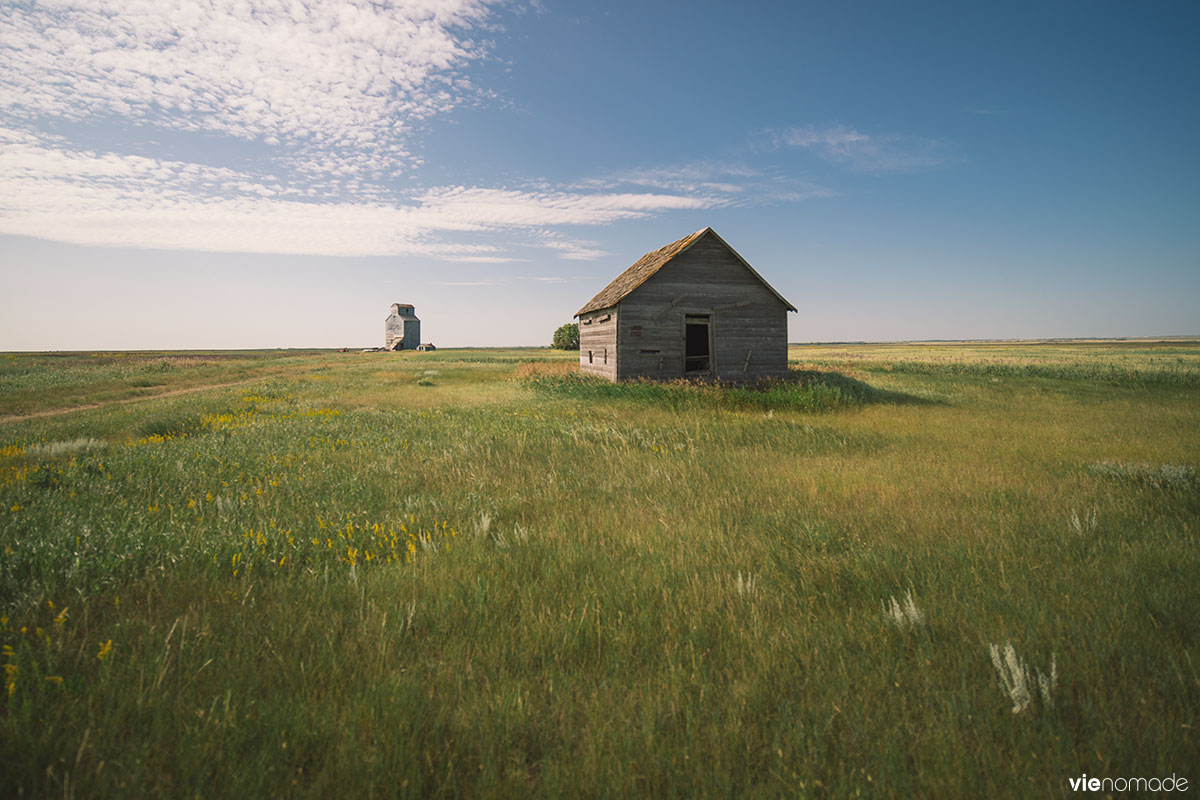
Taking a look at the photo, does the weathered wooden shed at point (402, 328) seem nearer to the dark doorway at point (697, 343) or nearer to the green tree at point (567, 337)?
the green tree at point (567, 337)

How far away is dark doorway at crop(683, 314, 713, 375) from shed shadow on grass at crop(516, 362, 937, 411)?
1.35 m

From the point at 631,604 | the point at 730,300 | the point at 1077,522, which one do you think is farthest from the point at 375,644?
the point at 730,300

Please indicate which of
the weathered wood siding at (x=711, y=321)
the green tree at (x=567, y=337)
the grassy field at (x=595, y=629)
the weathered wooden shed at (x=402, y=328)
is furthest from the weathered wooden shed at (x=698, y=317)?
the weathered wooden shed at (x=402, y=328)

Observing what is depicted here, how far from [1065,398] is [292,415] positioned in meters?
26.2

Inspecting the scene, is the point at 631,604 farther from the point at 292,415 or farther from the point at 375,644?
the point at 292,415

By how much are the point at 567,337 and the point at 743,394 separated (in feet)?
196

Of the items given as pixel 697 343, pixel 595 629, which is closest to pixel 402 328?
pixel 697 343

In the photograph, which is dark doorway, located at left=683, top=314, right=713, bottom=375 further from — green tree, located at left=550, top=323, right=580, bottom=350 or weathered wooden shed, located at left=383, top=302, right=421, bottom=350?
weathered wooden shed, located at left=383, top=302, right=421, bottom=350

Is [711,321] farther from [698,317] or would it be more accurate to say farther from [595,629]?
[595,629]

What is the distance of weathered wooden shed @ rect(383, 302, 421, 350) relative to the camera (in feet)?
283

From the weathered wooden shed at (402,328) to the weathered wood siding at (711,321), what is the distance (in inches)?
3084

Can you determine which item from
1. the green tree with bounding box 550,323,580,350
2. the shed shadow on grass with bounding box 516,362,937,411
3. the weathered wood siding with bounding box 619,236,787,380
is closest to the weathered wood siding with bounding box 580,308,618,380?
the weathered wood siding with bounding box 619,236,787,380

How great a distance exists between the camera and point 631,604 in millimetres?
2957

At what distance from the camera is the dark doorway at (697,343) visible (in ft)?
63.6
